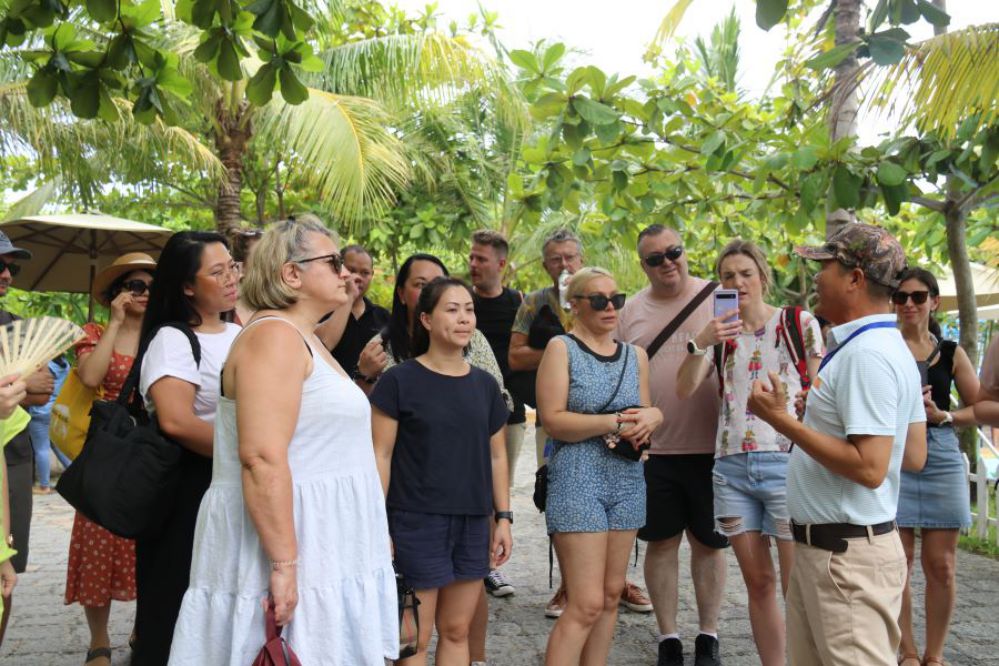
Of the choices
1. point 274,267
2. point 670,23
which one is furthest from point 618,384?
point 670,23

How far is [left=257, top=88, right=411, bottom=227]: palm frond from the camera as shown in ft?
45.5

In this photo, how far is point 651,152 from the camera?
659 cm

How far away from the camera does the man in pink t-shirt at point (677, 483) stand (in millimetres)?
4930

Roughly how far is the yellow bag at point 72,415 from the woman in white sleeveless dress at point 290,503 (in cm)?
190

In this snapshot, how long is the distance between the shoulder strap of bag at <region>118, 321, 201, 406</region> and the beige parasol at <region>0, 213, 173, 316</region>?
5894 mm

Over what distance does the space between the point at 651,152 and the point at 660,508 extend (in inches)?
107

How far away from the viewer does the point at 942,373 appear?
532 cm

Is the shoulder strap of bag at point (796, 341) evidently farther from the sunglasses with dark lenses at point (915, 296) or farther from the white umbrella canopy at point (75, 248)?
the white umbrella canopy at point (75, 248)

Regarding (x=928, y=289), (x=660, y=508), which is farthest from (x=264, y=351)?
(x=928, y=289)

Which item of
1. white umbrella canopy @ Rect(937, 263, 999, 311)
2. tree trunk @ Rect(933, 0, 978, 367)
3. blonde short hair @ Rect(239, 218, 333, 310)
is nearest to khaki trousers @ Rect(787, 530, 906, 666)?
blonde short hair @ Rect(239, 218, 333, 310)

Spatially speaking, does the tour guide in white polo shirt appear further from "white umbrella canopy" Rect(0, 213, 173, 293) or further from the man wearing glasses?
"white umbrella canopy" Rect(0, 213, 173, 293)

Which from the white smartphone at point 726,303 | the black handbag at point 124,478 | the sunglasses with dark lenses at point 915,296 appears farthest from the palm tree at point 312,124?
the black handbag at point 124,478

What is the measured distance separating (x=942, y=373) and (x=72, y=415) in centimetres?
451

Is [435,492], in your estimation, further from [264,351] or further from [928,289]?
[928,289]
